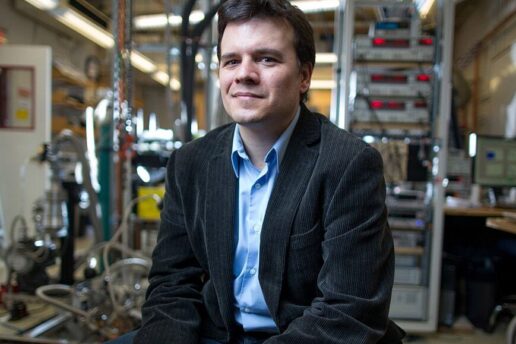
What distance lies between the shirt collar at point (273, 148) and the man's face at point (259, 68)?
0.08 meters

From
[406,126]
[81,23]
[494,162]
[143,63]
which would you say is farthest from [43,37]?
[494,162]

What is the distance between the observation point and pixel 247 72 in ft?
3.09

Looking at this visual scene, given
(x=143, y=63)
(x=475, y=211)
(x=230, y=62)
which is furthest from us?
(x=143, y=63)

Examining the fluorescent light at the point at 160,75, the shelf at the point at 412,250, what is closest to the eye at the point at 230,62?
the shelf at the point at 412,250

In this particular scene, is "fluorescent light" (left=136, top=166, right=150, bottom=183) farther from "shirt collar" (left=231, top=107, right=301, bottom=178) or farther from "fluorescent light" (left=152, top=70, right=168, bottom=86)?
"fluorescent light" (left=152, top=70, right=168, bottom=86)

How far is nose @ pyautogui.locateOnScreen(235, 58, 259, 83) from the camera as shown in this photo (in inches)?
37.1

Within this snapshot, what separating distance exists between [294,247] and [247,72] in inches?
16.6

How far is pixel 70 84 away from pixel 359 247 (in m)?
5.72

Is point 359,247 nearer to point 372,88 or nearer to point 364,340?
point 364,340

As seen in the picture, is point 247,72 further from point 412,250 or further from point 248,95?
point 412,250

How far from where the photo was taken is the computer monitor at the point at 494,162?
9.68 feet

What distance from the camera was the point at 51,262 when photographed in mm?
2709

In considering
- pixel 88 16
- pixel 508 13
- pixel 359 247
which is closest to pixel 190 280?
pixel 359 247

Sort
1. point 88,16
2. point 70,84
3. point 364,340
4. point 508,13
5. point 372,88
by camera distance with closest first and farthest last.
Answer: point 364,340 → point 372,88 → point 508,13 → point 88,16 → point 70,84
